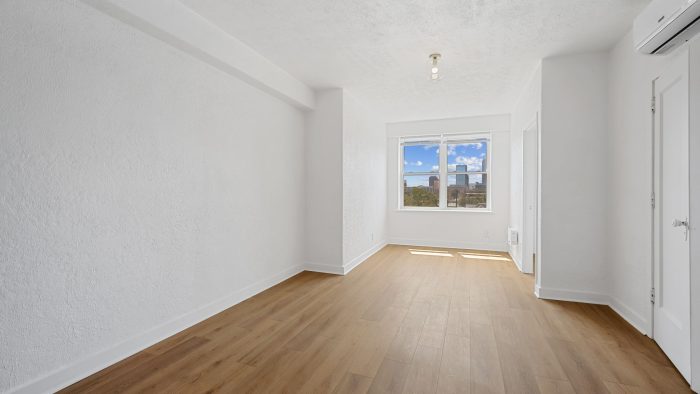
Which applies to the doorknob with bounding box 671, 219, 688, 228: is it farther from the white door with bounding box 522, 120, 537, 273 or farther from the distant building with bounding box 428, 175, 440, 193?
the distant building with bounding box 428, 175, 440, 193

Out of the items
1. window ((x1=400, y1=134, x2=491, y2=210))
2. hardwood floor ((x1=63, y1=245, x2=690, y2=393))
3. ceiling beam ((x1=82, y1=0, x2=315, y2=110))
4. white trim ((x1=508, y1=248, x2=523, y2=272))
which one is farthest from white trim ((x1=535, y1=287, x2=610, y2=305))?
ceiling beam ((x1=82, y1=0, x2=315, y2=110))

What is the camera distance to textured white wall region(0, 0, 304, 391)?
5.41 feet

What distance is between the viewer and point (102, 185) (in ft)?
6.63

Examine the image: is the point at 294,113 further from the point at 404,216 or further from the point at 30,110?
the point at 404,216

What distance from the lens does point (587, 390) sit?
178 cm

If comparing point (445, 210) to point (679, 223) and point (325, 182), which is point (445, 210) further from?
point (679, 223)

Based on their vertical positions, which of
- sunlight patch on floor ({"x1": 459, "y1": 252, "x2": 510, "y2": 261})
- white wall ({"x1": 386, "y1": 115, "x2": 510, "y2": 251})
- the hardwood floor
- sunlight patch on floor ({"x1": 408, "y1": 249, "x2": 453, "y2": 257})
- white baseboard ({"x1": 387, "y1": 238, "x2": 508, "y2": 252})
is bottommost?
the hardwood floor

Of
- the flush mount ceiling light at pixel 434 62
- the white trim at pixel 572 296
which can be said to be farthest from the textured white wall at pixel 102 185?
the white trim at pixel 572 296

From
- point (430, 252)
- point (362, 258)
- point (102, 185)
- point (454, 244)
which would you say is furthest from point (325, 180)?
point (454, 244)

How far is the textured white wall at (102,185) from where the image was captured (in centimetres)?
165

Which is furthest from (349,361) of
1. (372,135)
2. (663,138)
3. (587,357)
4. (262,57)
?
(372,135)

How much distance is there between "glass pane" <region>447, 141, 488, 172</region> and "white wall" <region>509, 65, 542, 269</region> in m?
0.74

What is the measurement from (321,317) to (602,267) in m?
2.95

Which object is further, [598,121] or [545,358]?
[598,121]
